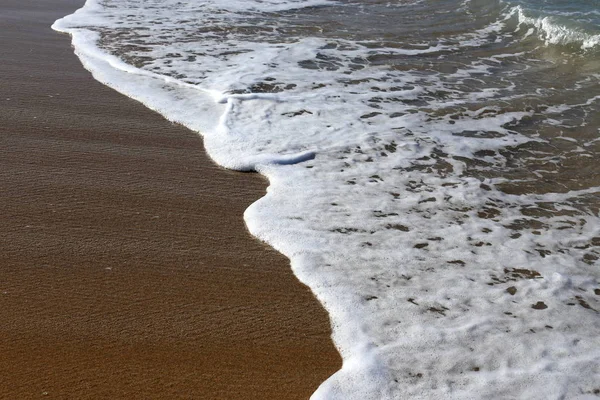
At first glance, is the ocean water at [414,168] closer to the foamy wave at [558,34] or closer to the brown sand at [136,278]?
the foamy wave at [558,34]

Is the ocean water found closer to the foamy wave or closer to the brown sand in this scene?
the foamy wave

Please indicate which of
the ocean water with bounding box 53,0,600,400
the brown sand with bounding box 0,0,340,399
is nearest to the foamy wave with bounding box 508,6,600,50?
the ocean water with bounding box 53,0,600,400

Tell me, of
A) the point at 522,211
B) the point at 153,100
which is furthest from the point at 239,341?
the point at 153,100

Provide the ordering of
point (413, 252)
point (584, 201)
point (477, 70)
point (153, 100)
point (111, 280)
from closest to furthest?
point (111, 280), point (413, 252), point (584, 201), point (153, 100), point (477, 70)

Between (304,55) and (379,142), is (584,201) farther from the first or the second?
(304,55)

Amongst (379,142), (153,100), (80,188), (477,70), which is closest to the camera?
(80,188)

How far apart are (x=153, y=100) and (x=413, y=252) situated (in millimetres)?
3210

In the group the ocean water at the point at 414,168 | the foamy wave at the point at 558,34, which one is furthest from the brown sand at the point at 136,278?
the foamy wave at the point at 558,34

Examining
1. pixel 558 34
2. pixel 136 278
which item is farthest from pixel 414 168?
pixel 558 34

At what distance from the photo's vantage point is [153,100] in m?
6.09

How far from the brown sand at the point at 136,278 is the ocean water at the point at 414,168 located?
0.61 feet

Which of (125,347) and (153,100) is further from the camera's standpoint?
(153,100)

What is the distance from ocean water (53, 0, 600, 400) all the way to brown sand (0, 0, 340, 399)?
0.19m

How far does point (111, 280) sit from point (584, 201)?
3021 millimetres
